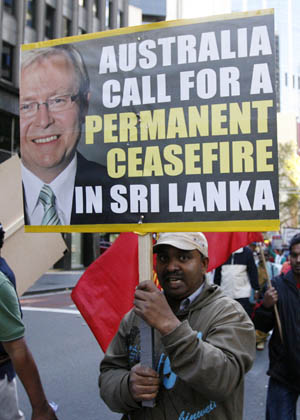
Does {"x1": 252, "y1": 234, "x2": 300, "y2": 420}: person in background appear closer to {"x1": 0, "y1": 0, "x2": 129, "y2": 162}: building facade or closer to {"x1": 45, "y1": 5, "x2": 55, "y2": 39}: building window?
{"x1": 0, "y1": 0, "x2": 129, "y2": 162}: building facade

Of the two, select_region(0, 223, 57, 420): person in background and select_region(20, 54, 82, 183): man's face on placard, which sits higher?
select_region(20, 54, 82, 183): man's face on placard

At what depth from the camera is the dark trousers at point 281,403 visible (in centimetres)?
338

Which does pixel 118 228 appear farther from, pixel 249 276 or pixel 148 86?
pixel 249 276

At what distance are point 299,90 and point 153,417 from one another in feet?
307

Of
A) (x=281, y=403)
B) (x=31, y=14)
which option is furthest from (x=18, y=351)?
(x=31, y=14)

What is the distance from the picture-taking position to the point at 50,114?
2576 mm

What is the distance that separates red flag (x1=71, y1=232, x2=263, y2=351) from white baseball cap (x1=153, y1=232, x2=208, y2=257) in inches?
52.7

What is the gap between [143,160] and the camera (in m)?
2.39

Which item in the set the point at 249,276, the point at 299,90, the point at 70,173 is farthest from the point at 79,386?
the point at 299,90

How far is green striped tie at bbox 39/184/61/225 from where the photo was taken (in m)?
2.57

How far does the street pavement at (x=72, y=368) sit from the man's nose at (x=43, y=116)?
142 inches

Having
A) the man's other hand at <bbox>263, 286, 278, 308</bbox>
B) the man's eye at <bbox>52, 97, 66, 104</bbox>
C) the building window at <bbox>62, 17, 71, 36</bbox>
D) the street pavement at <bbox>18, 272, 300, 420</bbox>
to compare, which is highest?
the building window at <bbox>62, 17, 71, 36</bbox>

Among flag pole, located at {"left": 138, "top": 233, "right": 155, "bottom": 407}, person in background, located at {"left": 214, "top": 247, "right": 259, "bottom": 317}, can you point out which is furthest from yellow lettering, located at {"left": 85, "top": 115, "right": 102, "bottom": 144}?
person in background, located at {"left": 214, "top": 247, "right": 259, "bottom": 317}

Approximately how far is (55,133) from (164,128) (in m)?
0.60
